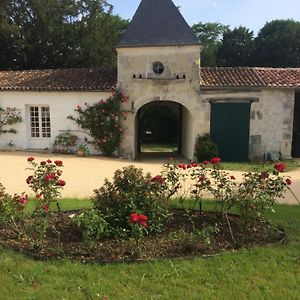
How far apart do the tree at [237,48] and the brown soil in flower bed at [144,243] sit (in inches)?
1322

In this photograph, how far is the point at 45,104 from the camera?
55.1 feet

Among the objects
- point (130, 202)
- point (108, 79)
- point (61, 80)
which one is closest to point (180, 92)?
point (108, 79)

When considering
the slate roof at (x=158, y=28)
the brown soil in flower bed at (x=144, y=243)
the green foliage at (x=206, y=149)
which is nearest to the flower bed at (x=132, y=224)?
the brown soil in flower bed at (x=144, y=243)

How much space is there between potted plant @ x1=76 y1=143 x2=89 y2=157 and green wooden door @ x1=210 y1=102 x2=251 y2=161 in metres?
5.45

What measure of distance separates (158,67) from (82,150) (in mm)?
4794

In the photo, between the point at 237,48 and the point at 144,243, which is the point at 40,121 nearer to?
the point at 144,243

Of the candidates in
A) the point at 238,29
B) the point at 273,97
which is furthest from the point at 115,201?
A: the point at 238,29

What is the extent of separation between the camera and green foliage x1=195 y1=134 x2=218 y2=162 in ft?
51.4

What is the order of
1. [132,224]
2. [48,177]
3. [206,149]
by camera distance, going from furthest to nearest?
[206,149] < [48,177] < [132,224]

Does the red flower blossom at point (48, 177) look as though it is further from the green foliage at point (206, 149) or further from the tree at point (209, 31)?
the tree at point (209, 31)

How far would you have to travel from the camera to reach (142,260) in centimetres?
461

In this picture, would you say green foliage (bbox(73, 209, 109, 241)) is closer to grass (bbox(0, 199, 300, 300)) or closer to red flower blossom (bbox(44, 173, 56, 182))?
grass (bbox(0, 199, 300, 300))

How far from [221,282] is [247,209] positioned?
140cm

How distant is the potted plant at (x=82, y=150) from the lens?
637 inches
